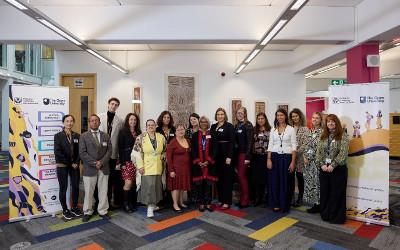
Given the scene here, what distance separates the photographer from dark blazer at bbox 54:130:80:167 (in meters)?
3.67

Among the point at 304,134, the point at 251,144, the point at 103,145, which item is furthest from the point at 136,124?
the point at 304,134

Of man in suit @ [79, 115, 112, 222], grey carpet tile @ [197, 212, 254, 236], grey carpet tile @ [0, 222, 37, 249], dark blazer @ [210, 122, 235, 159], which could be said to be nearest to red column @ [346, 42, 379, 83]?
dark blazer @ [210, 122, 235, 159]

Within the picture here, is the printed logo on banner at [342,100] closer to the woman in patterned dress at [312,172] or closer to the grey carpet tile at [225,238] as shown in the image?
the woman in patterned dress at [312,172]

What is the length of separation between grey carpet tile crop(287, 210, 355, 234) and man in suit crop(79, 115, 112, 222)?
280cm

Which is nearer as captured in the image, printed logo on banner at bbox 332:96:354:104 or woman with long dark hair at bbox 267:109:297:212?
printed logo on banner at bbox 332:96:354:104

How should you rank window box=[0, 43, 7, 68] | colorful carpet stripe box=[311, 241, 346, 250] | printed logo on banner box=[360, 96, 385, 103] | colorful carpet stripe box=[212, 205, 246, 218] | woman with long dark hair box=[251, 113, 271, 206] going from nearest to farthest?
colorful carpet stripe box=[311, 241, 346, 250]
printed logo on banner box=[360, 96, 385, 103]
colorful carpet stripe box=[212, 205, 246, 218]
woman with long dark hair box=[251, 113, 271, 206]
window box=[0, 43, 7, 68]

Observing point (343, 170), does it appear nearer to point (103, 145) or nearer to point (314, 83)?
point (103, 145)

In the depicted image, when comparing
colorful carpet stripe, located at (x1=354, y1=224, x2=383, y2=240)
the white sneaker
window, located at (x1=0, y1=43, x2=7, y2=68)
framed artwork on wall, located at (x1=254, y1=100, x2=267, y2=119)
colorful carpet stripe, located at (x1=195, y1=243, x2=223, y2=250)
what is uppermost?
window, located at (x1=0, y1=43, x2=7, y2=68)

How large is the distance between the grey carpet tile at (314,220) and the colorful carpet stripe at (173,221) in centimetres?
144

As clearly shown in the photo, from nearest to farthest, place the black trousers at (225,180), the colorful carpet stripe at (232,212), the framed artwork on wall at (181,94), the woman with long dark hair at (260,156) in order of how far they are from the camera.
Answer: the colorful carpet stripe at (232,212) → the black trousers at (225,180) → the woman with long dark hair at (260,156) → the framed artwork on wall at (181,94)

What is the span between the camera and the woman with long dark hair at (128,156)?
395cm

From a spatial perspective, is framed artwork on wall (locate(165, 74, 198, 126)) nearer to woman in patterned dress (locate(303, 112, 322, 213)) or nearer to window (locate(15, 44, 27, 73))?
woman in patterned dress (locate(303, 112, 322, 213))

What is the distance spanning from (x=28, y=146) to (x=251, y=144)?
3378 millimetres

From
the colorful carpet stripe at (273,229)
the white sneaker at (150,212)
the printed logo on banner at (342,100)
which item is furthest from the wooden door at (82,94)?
the printed logo on banner at (342,100)
